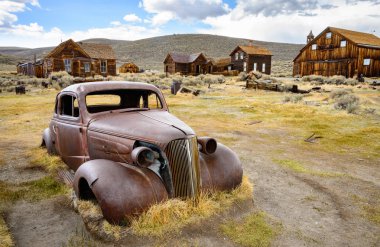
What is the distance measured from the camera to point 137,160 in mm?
3572

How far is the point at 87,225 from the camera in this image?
11.8ft

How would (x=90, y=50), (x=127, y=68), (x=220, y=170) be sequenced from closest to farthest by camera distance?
(x=220, y=170), (x=90, y=50), (x=127, y=68)

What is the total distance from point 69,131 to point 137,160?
208cm

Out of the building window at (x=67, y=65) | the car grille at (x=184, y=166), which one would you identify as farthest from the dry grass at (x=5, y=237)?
the building window at (x=67, y=65)

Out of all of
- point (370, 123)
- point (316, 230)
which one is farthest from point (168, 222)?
point (370, 123)

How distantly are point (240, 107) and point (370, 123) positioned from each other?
6336 mm

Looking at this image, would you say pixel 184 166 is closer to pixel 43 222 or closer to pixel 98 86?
pixel 43 222

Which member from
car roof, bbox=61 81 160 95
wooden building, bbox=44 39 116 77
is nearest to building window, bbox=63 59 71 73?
wooden building, bbox=44 39 116 77

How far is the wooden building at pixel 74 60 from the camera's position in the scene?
3556cm

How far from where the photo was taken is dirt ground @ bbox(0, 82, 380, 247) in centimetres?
347

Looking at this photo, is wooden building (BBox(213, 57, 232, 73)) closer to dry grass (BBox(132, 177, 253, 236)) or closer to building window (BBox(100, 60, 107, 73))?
building window (BBox(100, 60, 107, 73))

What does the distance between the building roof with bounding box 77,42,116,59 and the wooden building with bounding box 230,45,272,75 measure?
23.5 meters

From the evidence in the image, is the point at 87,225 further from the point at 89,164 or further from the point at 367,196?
the point at 367,196

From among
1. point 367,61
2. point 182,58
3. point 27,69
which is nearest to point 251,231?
point 367,61
